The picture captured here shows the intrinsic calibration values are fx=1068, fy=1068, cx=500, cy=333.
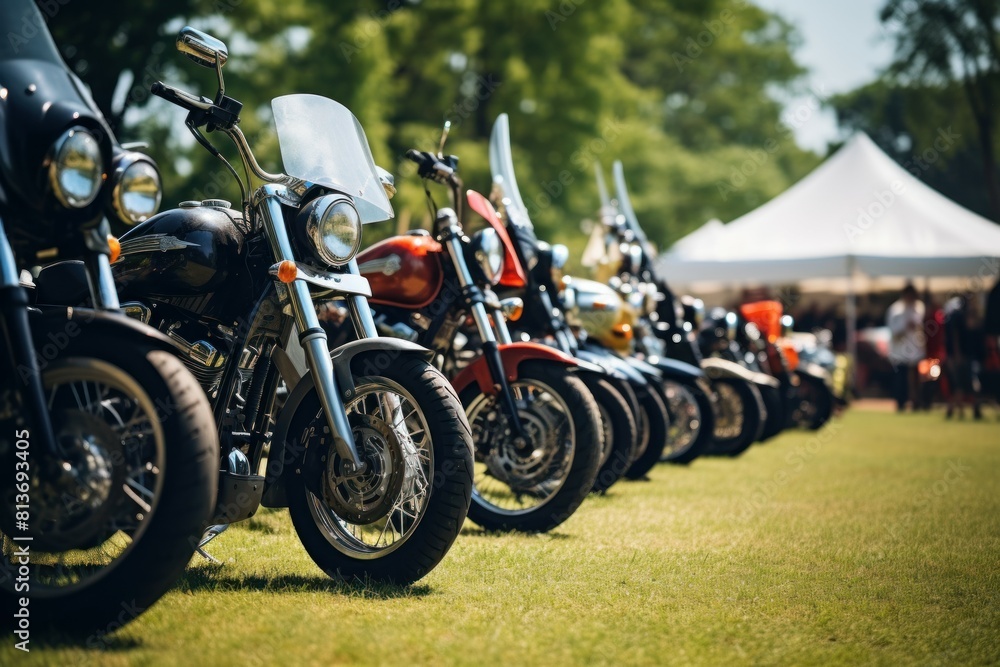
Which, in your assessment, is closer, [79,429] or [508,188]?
[79,429]

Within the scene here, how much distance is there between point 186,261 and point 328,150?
26.7 inches

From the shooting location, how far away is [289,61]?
779 inches

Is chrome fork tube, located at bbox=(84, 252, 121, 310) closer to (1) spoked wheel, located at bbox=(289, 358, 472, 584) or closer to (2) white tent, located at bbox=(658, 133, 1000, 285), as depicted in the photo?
(1) spoked wheel, located at bbox=(289, 358, 472, 584)

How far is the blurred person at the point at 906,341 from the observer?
1800 cm

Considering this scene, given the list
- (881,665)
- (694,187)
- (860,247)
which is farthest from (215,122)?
(694,187)

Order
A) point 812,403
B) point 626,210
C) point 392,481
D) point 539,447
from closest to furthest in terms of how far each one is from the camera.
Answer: point 392,481 < point 539,447 < point 626,210 < point 812,403

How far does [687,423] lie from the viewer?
28.2ft

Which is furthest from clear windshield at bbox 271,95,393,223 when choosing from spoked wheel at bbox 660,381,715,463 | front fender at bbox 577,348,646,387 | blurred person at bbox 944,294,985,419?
blurred person at bbox 944,294,985,419

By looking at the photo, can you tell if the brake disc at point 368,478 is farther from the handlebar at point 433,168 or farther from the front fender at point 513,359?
the handlebar at point 433,168

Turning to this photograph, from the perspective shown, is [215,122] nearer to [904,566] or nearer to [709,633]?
[709,633]

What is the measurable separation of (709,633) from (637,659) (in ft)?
1.42

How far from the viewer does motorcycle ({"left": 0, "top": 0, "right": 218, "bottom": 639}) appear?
8.80 feet

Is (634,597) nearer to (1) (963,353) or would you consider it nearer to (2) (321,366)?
(2) (321,366)

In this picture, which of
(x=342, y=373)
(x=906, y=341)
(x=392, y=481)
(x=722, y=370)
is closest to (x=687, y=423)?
(x=722, y=370)
